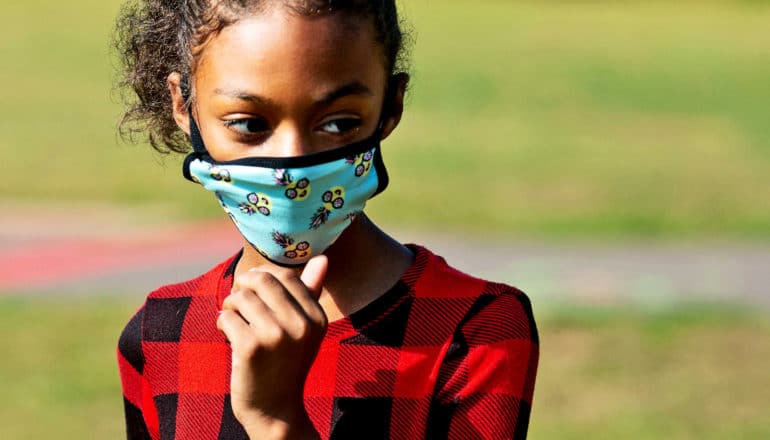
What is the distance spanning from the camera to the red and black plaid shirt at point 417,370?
106 inches

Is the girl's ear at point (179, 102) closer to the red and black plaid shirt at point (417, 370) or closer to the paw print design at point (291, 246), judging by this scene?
the paw print design at point (291, 246)

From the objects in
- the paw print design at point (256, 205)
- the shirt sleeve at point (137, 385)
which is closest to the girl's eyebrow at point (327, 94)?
the paw print design at point (256, 205)

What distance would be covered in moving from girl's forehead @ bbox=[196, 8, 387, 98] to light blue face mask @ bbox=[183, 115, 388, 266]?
0.51 ft

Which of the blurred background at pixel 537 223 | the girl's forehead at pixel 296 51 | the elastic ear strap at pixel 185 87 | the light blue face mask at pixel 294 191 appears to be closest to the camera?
the girl's forehead at pixel 296 51

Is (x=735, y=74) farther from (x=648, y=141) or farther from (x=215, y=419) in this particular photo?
(x=215, y=419)

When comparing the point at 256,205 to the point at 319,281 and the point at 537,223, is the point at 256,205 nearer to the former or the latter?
the point at 319,281

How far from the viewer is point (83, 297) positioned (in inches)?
416

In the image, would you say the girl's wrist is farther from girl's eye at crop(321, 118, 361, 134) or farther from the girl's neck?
girl's eye at crop(321, 118, 361, 134)

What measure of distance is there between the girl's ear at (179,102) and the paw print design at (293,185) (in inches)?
14.4

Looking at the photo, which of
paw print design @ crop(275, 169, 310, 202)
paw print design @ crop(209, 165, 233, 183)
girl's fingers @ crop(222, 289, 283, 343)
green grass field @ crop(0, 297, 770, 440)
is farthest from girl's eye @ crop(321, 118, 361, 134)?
green grass field @ crop(0, 297, 770, 440)

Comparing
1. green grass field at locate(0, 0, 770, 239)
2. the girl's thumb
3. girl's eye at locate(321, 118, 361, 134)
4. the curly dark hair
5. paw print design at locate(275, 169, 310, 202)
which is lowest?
the girl's thumb

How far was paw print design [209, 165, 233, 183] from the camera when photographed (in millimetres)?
2799

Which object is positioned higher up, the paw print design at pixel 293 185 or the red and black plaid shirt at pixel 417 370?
the paw print design at pixel 293 185

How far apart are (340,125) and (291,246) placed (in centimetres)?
29
